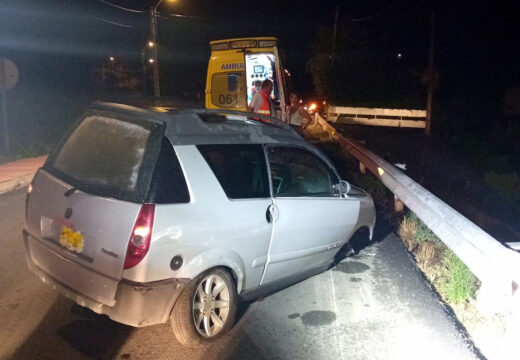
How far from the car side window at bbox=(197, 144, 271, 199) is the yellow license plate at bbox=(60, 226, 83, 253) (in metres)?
1.11

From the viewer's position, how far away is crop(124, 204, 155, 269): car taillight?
11.8ft

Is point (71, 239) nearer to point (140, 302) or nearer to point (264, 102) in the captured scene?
point (140, 302)

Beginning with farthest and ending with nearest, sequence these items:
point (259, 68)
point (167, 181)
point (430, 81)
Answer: point (430, 81) < point (259, 68) < point (167, 181)

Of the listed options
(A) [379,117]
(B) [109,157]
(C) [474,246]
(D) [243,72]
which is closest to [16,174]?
(D) [243,72]

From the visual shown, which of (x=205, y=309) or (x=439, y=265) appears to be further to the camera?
(x=439, y=265)

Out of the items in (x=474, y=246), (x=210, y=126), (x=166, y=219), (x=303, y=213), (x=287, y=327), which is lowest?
(x=287, y=327)

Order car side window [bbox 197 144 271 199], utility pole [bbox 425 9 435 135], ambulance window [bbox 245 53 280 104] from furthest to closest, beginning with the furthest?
utility pole [bbox 425 9 435 135]
ambulance window [bbox 245 53 280 104]
car side window [bbox 197 144 271 199]

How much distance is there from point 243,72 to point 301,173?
10043 mm

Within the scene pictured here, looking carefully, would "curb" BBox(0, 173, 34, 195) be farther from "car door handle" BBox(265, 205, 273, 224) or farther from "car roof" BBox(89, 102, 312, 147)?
"car door handle" BBox(265, 205, 273, 224)

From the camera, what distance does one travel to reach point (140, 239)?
3.62m

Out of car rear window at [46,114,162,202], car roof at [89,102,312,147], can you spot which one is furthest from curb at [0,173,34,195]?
car roof at [89,102,312,147]

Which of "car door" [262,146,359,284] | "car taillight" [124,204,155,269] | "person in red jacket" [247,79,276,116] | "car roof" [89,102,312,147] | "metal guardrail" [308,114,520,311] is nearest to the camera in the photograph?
"car taillight" [124,204,155,269]

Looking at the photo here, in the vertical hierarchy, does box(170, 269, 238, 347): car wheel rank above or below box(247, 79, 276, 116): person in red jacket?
below

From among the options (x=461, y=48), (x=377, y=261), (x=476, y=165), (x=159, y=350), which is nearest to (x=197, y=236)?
(x=159, y=350)
